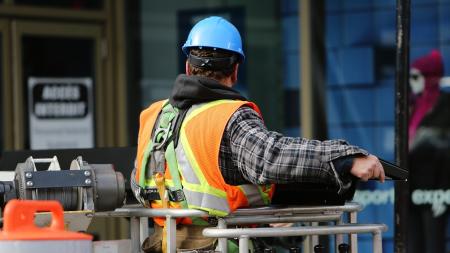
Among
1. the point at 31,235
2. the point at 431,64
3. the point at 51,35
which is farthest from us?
the point at 51,35

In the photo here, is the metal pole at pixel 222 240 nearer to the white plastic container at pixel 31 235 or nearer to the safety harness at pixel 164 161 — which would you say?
the safety harness at pixel 164 161

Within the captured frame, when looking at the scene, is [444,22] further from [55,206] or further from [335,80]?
[55,206]

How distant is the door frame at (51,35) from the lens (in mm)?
9047

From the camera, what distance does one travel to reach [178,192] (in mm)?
4242

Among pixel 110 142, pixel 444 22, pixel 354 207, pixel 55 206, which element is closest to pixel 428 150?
pixel 444 22

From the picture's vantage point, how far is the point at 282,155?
398 cm

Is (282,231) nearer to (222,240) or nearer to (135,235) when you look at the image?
(222,240)

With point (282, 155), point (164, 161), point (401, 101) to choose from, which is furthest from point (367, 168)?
point (401, 101)

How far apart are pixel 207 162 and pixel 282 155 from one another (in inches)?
13.8

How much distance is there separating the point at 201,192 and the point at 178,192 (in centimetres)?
12

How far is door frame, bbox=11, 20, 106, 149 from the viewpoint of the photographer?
356 inches

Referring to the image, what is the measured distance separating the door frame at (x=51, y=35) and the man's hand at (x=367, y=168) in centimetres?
566

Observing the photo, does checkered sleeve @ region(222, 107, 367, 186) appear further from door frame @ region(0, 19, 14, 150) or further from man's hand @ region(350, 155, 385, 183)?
door frame @ region(0, 19, 14, 150)

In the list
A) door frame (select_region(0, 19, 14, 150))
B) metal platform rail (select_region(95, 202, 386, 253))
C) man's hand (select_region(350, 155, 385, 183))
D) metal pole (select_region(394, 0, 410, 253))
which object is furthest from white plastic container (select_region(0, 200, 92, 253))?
door frame (select_region(0, 19, 14, 150))
